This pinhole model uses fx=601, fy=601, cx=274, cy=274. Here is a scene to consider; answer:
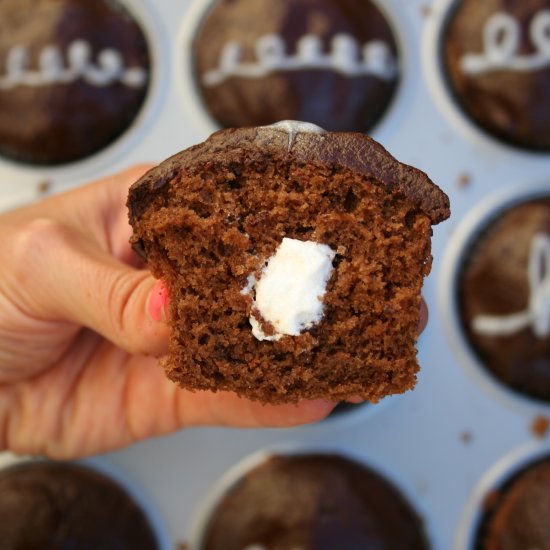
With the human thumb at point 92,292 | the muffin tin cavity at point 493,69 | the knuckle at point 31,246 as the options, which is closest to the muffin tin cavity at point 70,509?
the human thumb at point 92,292

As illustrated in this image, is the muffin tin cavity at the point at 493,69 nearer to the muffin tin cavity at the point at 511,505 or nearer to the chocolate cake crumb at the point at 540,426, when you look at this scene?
the chocolate cake crumb at the point at 540,426

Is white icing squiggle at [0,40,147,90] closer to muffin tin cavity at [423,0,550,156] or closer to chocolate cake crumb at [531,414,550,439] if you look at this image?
muffin tin cavity at [423,0,550,156]

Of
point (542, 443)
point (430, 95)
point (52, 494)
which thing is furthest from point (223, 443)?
point (430, 95)

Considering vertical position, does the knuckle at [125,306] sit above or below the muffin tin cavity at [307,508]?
above

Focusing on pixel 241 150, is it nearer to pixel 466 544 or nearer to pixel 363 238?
pixel 363 238

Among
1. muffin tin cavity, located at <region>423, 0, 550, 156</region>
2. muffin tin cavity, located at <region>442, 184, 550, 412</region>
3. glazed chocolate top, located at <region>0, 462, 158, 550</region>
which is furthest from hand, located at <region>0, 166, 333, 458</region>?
muffin tin cavity, located at <region>423, 0, 550, 156</region>

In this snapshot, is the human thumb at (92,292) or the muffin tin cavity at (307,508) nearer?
the human thumb at (92,292)
